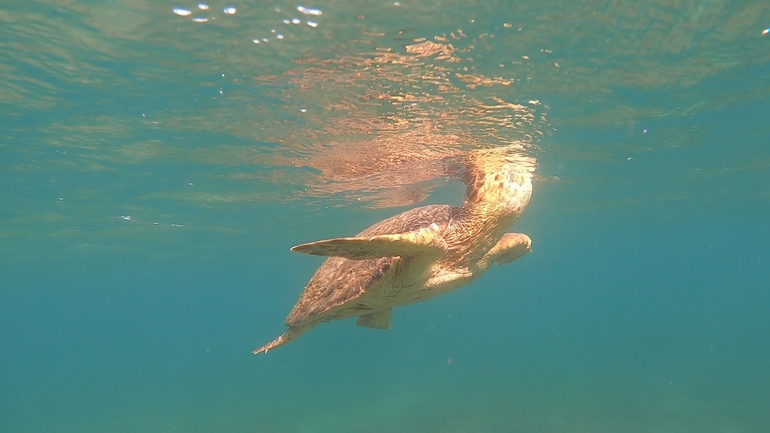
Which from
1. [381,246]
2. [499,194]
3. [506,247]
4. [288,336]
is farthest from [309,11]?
[288,336]

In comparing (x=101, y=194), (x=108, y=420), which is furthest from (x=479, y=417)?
(x=108, y=420)

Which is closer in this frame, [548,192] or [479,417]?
[479,417]

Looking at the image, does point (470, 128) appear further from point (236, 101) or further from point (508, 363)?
point (508, 363)

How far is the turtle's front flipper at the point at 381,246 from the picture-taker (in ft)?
13.5

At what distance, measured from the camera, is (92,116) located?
417 inches

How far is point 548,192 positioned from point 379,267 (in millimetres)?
21068

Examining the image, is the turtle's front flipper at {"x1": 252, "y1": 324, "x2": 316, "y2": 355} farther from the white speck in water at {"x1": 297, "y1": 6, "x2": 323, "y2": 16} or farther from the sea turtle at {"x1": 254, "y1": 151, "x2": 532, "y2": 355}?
the white speck in water at {"x1": 297, "y1": 6, "x2": 323, "y2": 16}

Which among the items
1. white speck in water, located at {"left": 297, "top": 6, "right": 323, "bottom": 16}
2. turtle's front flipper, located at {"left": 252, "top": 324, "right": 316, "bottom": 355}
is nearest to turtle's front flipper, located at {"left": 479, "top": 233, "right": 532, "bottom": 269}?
turtle's front flipper, located at {"left": 252, "top": 324, "right": 316, "bottom": 355}

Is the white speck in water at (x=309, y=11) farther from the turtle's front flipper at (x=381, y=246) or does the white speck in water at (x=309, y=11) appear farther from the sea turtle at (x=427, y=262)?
the turtle's front flipper at (x=381, y=246)

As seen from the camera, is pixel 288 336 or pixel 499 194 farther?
pixel 288 336

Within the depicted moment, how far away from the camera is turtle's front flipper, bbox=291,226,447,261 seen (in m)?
4.11

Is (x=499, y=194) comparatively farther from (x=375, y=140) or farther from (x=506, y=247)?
(x=375, y=140)

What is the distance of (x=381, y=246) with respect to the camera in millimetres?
4535

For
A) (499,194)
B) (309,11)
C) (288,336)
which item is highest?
(309,11)
